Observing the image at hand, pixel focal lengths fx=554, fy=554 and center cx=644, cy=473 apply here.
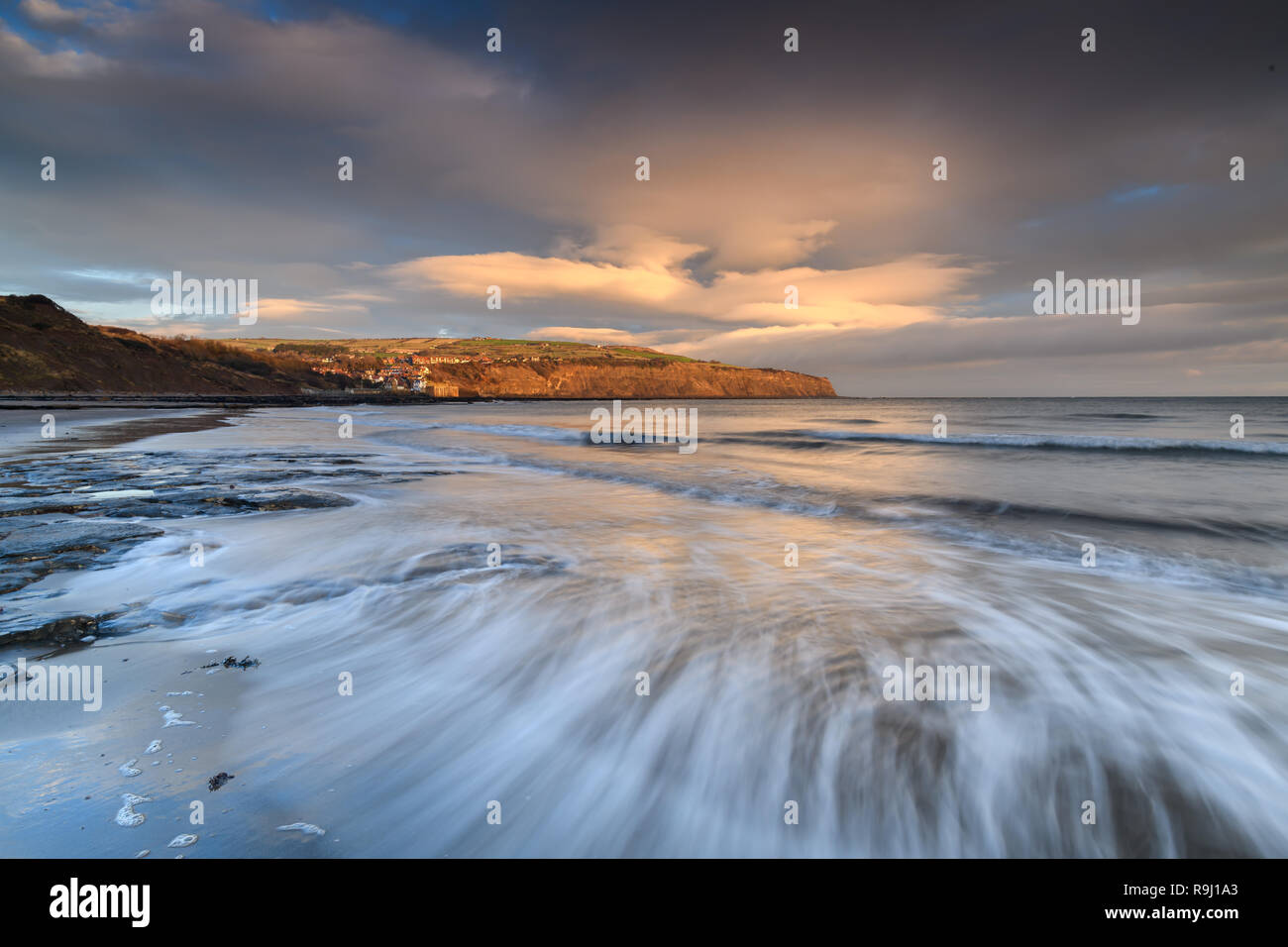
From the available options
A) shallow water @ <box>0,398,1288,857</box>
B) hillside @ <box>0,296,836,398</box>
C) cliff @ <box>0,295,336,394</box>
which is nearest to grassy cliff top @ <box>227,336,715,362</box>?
hillside @ <box>0,296,836,398</box>

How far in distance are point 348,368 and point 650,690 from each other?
13470 cm

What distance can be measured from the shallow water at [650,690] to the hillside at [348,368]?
239 ft

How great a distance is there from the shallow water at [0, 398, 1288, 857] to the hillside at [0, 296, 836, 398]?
73.0 meters

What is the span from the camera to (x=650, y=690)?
316cm

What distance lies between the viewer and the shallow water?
6.81 feet

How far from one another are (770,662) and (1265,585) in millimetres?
5460

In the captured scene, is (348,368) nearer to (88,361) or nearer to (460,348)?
(460,348)

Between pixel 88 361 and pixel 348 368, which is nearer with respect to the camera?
pixel 88 361

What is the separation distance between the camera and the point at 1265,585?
17.3 feet

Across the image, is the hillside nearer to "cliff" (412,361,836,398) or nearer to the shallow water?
"cliff" (412,361,836,398)

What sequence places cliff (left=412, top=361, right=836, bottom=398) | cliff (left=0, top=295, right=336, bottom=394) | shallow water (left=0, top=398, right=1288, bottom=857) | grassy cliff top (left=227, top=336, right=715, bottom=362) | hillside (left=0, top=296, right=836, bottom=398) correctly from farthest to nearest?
grassy cliff top (left=227, top=336, right=715, bottom=362) → cliff (left=412, top=361, right=836, bottom=398) → hillside (left=0, top=296, right=836, bottom=398) → cliff (left=0, top=295, right=336, bottom=394) → shallow water (left=0, top=398, right=1288, bottom=857)

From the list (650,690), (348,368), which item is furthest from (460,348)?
(650,690)
